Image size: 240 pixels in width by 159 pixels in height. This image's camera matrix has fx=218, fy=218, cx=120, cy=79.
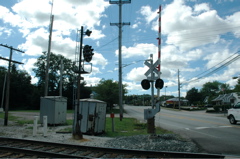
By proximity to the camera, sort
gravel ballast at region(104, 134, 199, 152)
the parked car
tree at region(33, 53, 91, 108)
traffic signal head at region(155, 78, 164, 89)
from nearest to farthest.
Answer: gravel ballast at region(104, 134, 199, 152) < traffic signal head at region(155, 78, 164, 89) < the parked car < tree at region(33, 53, 91, 108)

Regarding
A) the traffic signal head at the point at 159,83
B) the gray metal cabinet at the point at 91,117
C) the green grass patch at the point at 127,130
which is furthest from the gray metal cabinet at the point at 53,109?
the traffic signal head at the point at 159,83

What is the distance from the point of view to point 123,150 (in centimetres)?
678

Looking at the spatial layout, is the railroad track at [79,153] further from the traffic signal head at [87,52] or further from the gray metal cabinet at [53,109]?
the gray metal cabinet at [53,109]

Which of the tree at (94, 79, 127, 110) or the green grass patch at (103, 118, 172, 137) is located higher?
the tree at (94, 79, 127, 110)

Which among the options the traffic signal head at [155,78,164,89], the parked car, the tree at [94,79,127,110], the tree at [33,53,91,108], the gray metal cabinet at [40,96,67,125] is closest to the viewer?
the traffic signal head at [155,78,164,89]

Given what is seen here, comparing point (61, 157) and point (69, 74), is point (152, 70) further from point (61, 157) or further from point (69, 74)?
point (69, 74)

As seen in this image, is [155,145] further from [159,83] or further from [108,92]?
[108,92]

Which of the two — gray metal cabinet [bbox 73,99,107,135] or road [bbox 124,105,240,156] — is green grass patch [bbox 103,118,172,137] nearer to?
gray metal cabinet [bbox 73,99,107,135]

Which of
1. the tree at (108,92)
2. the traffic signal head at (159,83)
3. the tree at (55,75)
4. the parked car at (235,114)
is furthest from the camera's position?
the tree at (55,75)

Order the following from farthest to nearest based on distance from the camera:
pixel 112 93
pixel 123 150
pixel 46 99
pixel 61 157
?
pixel 112 93 → pixel 46 99 → pixel 123 150 → pixel 61 157

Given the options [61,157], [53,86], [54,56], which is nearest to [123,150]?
[61,157]

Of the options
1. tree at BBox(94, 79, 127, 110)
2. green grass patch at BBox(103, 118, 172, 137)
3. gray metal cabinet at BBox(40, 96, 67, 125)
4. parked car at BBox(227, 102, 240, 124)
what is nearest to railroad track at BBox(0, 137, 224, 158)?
green grass patch at BBox(103, 118, 172, 137)

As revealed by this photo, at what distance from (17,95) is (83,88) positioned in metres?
21.8

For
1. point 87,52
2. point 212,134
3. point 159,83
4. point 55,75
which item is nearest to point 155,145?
point 159,83
